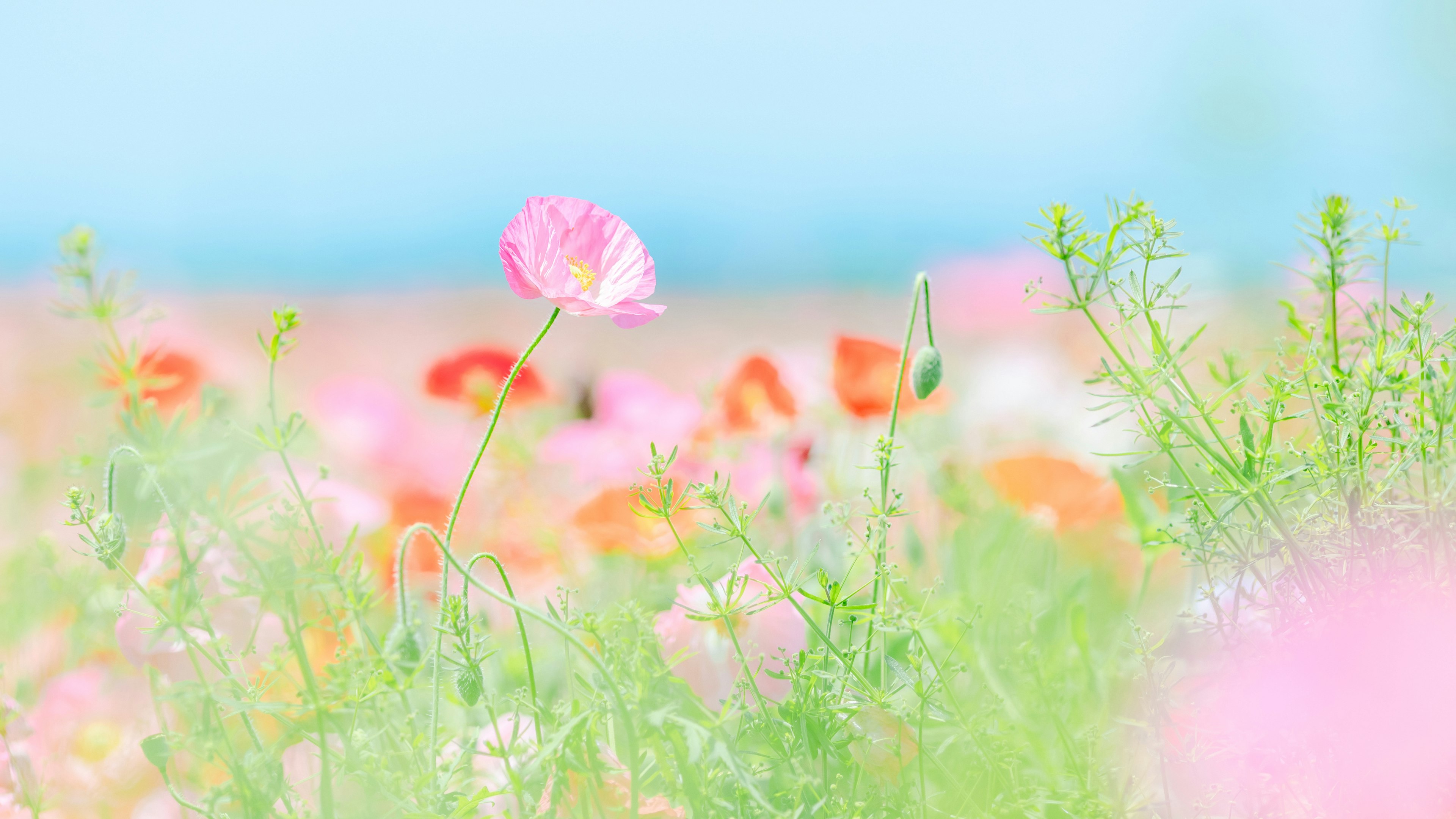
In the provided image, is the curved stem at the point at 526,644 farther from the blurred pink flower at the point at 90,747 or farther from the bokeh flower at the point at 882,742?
the blurred pink flower at the point at 90,747

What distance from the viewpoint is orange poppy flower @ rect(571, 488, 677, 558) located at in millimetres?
774

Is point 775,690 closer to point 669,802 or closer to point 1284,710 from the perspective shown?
point 669,802

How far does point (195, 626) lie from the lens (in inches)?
→ 19.4

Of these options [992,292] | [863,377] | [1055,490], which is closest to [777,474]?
[863,377]

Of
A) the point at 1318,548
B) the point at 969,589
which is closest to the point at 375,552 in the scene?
the point at 969,589

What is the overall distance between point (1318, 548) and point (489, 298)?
378 centimetres

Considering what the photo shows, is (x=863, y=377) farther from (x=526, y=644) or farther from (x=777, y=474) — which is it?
(x=526, y=644)

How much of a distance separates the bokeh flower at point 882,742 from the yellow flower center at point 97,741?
491 millimetres

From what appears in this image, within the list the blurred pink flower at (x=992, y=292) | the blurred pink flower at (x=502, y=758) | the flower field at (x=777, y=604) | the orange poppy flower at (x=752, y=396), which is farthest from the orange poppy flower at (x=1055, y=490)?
the blurred pink flower at (x=992, y=292)

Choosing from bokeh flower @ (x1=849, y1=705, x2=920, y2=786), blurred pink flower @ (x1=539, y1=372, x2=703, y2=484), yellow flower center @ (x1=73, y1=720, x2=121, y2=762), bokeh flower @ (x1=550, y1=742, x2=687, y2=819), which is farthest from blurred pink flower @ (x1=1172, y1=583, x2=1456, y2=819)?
yellow flower center @ (x1=73, y1=720, x2=121, y2=762)

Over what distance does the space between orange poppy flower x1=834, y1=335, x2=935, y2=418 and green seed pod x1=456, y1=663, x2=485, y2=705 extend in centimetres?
52

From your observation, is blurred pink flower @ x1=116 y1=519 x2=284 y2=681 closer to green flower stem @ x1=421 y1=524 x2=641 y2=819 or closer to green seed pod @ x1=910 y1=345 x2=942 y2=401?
green flower stem @ x1=421 y1=524 x2=641 y2=819

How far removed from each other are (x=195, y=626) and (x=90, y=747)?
281mm

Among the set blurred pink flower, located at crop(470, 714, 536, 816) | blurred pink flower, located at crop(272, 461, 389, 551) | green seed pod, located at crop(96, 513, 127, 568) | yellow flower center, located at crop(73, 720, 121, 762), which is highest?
green seed pod, located at crop(96, 513, 127, 568)
